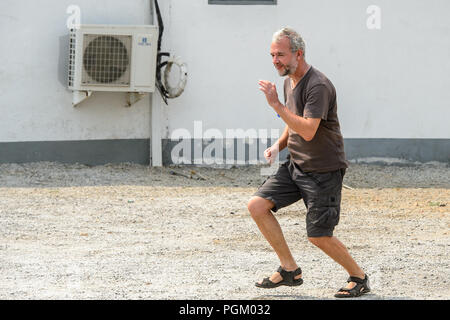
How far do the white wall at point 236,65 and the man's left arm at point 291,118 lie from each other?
22.6 ft

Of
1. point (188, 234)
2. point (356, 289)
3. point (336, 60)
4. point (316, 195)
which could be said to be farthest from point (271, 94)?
point (336, 60)

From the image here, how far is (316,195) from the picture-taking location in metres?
5.98

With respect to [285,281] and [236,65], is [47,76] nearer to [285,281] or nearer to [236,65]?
[236,65]

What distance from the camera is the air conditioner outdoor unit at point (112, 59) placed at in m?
11.9

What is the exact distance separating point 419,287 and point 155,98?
6763 mm

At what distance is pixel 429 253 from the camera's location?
7.75 metres

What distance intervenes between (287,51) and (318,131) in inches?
22.2

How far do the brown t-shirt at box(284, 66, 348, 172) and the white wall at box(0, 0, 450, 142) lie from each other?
6.65m

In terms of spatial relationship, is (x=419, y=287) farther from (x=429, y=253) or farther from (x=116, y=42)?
(x=116, y=42)

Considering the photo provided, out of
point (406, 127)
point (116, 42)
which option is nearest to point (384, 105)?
point (406, 127)

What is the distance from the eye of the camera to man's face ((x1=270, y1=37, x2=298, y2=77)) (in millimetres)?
5891

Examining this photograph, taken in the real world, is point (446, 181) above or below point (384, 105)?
below

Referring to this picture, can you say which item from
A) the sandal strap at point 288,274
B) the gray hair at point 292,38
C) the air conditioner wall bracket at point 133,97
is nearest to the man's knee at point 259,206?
the sandal strap at point 288,274
